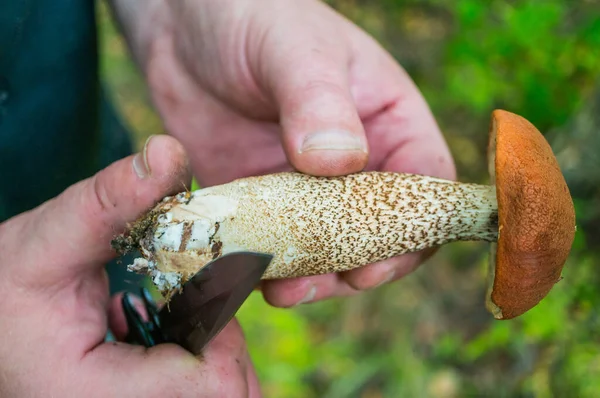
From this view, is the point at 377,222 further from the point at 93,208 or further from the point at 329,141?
the point at 93,208

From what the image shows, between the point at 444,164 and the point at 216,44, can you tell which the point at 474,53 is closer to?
the point at 444,164

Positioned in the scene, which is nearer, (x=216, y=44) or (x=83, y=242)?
(x=83, y=242)

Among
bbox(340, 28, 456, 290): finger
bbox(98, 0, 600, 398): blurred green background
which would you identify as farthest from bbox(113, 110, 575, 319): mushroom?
bbox(98, 0, 600, 398): blurred green background

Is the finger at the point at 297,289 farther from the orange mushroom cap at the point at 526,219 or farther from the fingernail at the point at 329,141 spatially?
the orange mushroom cap at the point at 526,219

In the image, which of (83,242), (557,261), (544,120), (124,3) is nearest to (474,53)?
(544,120)

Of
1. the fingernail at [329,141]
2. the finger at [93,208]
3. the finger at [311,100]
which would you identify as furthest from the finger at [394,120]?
the finger at [93,208]

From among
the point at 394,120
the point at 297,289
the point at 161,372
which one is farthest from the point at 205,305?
the point at 394,120
